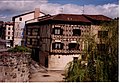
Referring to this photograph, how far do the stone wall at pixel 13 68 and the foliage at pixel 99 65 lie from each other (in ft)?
2.48

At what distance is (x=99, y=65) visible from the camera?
324 cm

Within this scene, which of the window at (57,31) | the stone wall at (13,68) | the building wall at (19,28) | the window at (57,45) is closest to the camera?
the stone wall at (13,68)

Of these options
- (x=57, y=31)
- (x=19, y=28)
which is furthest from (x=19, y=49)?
(x=57, y=31)

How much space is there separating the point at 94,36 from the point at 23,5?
1082mm

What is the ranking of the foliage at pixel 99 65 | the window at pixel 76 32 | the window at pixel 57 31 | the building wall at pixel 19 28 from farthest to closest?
the window at pixel 57 31
the window at pixel 76 32
the building wall at pixel 19 28
the foliage at pixel 99 65

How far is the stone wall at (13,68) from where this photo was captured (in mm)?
3549

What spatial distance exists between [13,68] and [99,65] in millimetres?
A: 1229

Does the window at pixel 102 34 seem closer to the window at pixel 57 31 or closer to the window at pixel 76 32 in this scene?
the window at pixel 76 32

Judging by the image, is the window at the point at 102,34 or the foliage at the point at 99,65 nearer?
the foliage at the point at 99,65

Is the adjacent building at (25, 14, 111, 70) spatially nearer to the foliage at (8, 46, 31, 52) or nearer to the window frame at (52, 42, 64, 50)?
the window frame at (52, 42, 64, 50)

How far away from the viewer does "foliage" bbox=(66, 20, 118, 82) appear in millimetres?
3137

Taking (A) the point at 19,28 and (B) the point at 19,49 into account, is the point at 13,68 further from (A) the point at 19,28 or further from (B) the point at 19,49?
(A) the point at 19,28

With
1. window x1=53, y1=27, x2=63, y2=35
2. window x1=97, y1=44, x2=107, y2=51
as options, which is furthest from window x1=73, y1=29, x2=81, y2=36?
window x1=97, y1=44, x2=107, y2=51

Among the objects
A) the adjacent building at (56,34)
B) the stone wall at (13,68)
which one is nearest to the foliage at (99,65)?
the stone wall at (13,68)
